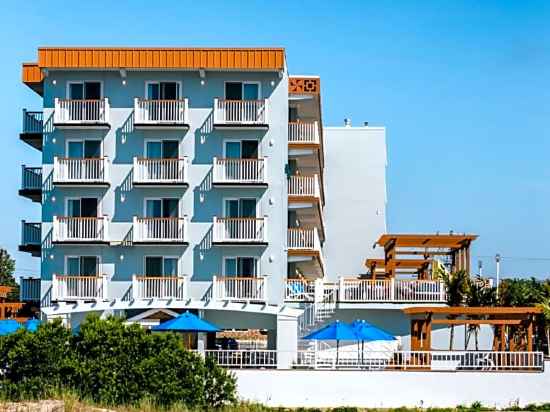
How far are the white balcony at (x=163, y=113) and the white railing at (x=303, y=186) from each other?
19.7 ft

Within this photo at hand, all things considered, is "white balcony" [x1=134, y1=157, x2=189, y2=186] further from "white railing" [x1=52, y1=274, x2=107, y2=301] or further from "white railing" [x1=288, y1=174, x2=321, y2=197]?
"white railing" [x1=288, y1=174, x2=321, y2=197]

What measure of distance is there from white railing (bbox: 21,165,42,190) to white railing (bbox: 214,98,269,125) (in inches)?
326

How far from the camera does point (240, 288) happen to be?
166 ft

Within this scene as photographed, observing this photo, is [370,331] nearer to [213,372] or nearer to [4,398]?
[213,372]

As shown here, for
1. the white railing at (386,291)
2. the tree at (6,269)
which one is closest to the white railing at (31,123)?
the white railing at (386,291)

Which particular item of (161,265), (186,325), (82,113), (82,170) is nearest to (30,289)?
(82,170)

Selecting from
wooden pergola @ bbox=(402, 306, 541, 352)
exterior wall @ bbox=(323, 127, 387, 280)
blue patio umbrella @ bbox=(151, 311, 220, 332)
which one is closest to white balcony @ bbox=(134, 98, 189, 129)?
blue patio umbrella @ bbox=(151, 311, 220, 332)

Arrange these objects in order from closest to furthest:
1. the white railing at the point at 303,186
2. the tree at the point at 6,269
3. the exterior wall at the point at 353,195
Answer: the white railing at the point at 303,186 → the exterior wall at the point at 353,195 → the tree at the point at 6,269

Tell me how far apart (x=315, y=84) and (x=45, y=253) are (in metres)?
13.8

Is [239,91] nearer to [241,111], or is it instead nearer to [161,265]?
[241,111]

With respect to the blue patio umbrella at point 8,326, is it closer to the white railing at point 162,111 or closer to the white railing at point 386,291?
the white railing at point 162,111

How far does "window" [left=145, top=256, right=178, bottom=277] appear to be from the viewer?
51.2m

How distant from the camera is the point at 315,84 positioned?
178ft

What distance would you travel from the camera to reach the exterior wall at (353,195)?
68625 millimetres
